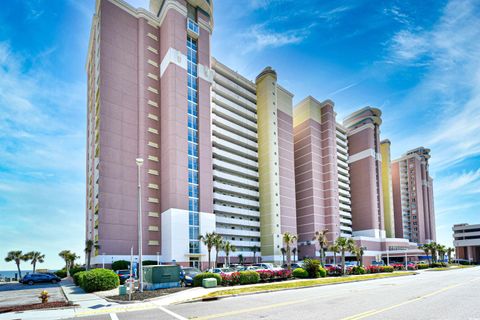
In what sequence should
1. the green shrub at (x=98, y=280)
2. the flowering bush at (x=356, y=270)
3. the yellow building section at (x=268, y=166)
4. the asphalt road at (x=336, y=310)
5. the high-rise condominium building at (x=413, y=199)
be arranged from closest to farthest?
the asphalt road at (x=336, y=310), the green shrub at (x=98, y=280), the flowering bush at (x=356, y=270), the yellow building section at (x=268, y=166), the high-rise condominium building at (x=413, y=199)

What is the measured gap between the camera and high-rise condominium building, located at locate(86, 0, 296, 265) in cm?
6125

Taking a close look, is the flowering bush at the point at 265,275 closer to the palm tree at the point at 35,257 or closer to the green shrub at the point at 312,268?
the green shrub at the point at 312,268

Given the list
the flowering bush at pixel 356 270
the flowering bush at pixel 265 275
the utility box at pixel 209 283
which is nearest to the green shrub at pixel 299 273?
the flowering bush at pixel 265 275

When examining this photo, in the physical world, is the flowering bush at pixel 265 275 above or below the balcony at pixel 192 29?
below

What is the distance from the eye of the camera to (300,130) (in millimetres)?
111312

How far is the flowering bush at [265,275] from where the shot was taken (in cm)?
3317

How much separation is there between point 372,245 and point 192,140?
71.7 meters

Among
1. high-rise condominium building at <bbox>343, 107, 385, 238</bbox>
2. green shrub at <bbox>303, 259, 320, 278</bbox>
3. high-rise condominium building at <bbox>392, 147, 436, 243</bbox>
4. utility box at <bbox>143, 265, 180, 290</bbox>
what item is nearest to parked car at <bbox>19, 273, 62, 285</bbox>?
utility box at <bbox>143, 265, 180, 290</bbox>

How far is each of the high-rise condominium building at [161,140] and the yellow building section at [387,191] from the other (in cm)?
6236

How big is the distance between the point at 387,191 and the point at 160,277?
123 m

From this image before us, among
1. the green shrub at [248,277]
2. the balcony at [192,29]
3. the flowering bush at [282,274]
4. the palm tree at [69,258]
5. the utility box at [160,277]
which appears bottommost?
the palm tree at [69,258]

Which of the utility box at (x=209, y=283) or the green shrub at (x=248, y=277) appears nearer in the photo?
the utility box at (x=209, y=283)

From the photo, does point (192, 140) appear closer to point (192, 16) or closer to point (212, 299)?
point (192, 16)

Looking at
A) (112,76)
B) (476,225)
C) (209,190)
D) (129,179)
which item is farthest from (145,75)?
(476,225)
